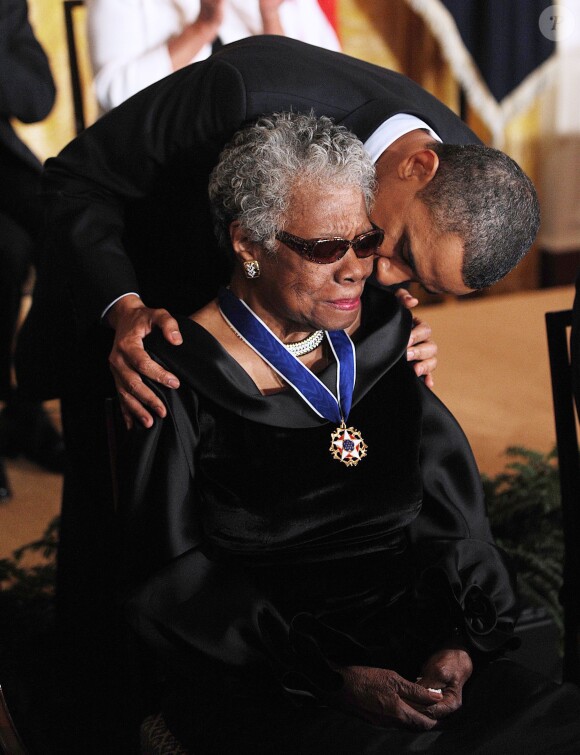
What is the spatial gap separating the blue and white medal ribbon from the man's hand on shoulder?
0.40ft

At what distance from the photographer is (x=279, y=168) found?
5.64 ft

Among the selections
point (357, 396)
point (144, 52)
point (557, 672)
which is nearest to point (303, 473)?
point (357, 396)

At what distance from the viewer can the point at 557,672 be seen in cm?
260

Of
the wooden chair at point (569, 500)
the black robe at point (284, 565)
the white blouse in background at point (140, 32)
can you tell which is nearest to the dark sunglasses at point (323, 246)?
the black robe at point (284, 565)

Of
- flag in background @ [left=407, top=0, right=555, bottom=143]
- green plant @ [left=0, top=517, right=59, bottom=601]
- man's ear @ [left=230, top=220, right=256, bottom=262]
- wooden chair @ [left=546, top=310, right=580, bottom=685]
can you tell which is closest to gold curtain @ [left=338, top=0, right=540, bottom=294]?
flag in background @ [left=407, top=0, right=555, bottom=143]

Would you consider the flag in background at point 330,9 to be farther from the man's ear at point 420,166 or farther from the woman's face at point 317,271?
the woman's face at point 317,271

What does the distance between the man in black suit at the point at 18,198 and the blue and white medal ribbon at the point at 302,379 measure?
235 centimetres

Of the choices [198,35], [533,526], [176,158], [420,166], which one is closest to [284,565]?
[420,166]

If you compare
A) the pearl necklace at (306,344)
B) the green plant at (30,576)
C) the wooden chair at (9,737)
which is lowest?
the green plant at (30,576)

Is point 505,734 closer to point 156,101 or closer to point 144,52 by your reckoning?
point 156,101

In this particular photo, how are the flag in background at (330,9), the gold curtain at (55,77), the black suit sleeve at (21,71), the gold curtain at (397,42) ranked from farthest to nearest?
the gold curtain at (397,42)
the gold curtain at (55,77)
the flag in background at (330,9)
the black suit sleeve at (21,71)

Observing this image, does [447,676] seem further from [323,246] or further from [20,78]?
[20,78]

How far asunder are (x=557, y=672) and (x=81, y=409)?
4.55ft

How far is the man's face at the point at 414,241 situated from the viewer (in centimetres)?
180
